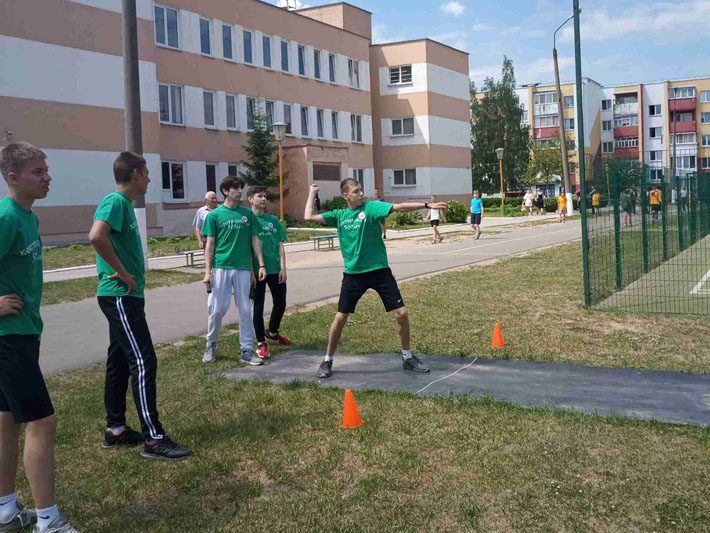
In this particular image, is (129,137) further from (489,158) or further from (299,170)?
(489,158)

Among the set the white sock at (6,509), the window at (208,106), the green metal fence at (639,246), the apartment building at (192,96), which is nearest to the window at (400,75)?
the apartment building at (192,96)

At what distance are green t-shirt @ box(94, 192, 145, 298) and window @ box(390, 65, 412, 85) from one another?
159ft

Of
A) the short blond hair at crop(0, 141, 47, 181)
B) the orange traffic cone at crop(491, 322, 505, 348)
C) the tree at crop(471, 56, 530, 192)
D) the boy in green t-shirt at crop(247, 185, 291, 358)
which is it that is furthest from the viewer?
the tree at crop(471, 56, 530, 192)

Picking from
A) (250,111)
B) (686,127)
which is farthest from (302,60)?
(686,127)

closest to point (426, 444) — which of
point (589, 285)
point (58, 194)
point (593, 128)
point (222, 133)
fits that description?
point (589, 285)

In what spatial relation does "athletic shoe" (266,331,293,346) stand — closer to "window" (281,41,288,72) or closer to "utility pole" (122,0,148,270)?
"utility pole" (122,0,148,270)

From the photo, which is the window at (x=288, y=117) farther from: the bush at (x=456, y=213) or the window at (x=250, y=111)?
the bush at (x=456, y=213)

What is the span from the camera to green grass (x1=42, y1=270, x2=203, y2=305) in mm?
13297

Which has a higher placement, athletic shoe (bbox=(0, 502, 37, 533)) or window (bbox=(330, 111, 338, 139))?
window (bbox=(330, 111, 338, 139))

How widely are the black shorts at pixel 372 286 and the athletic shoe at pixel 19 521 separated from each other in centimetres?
357

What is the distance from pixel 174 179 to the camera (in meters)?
33.5

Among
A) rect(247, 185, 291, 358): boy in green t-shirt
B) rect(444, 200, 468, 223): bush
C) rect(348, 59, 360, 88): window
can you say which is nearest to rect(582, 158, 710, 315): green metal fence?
rect(247, 185, 291, 358): boy in green t-shirt

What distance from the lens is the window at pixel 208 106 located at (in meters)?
35.3

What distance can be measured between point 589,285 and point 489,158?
6923 centimetres
